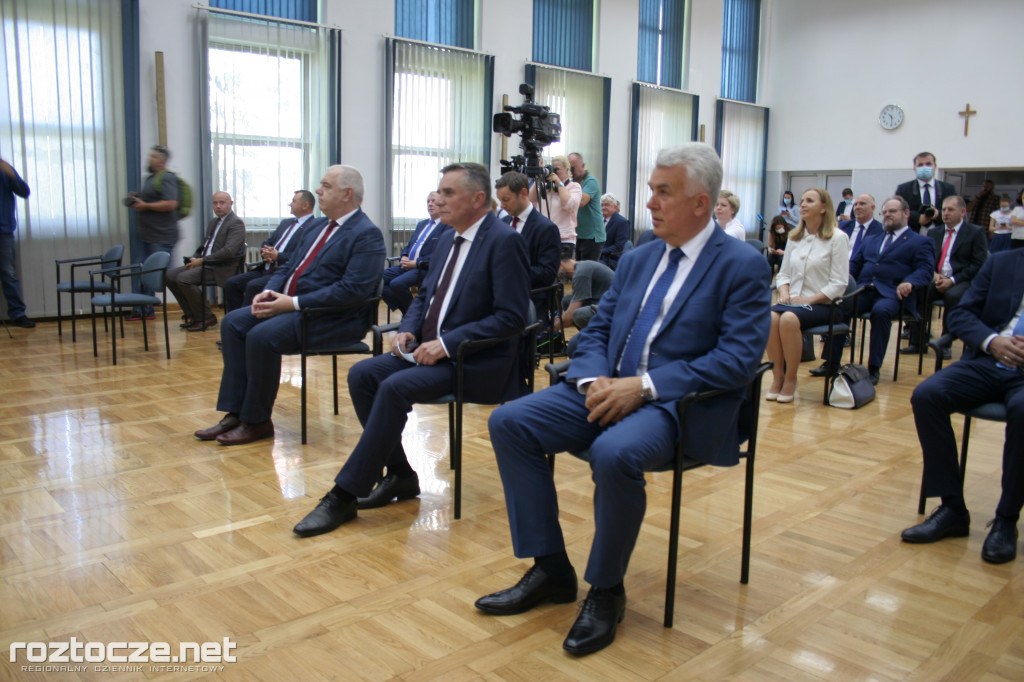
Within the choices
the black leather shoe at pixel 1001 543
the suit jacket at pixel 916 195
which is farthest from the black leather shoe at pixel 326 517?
the suit jacket at pixel 916 195

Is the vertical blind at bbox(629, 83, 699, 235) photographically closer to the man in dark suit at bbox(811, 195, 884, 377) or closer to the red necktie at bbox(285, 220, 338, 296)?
the man in dark suit at bbox(811, 195, 884, 377)

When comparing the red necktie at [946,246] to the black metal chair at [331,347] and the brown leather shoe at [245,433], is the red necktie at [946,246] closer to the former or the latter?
the black metal chair at [331,347]

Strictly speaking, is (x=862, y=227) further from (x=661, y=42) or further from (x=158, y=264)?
(x=661, y=42)

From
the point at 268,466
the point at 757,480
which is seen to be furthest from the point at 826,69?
the point at 268,466

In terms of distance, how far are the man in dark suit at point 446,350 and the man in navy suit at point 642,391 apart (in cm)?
63

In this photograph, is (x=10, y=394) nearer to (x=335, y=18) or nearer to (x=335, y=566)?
(x=335, y=566)

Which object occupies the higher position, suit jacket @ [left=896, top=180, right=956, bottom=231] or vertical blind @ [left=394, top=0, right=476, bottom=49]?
vertical blind @ [left=394, top=0, right=476, bottom=49]

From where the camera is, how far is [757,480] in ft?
10.9

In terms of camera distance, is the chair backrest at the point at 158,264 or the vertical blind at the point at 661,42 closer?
the chair backrest at the point at 158,264

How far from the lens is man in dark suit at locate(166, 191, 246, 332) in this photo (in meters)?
6.56

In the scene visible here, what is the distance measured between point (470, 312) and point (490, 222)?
342mm

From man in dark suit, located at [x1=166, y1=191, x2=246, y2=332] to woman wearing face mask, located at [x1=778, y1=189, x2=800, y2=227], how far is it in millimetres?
8249

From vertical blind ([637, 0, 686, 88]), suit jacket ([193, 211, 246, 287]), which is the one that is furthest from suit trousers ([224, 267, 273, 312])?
vertical blind ([637, 0, 686, 88])

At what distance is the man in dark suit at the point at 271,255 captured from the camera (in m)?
5.76
